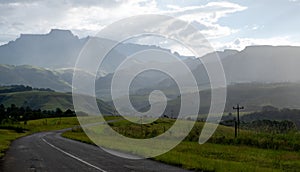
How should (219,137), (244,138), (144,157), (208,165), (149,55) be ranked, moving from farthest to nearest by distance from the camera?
(219,137)
(244,138)
(149,55)
(144,157)
(208,165)

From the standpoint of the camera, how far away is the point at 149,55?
A: 3419 centimetres

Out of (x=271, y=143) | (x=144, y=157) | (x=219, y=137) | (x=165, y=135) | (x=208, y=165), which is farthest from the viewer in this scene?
(x=165, y=135)

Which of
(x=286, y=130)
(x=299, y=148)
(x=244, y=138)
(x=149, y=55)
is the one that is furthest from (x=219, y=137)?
(x=149, y=55)

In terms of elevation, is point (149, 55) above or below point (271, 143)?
above

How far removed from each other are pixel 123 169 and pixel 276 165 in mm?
9796

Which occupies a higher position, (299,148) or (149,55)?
(149,55)

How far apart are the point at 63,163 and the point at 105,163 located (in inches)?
110

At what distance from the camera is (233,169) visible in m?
19.5

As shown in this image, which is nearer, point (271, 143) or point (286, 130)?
point (271, 143)

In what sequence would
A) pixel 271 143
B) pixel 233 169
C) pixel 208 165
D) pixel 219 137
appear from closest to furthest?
1. pixel 233 169
2. pixel 208 165
3. pixel 271 143
4. pixel 219 137

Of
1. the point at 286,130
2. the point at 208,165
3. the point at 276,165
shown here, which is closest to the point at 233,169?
the point at 208,165

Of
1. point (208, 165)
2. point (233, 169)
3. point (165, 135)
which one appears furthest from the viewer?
point (165, 135)

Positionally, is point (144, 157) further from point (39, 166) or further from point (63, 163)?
point (39, 166)

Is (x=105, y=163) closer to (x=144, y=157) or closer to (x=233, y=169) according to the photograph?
(x=144, y=157)
